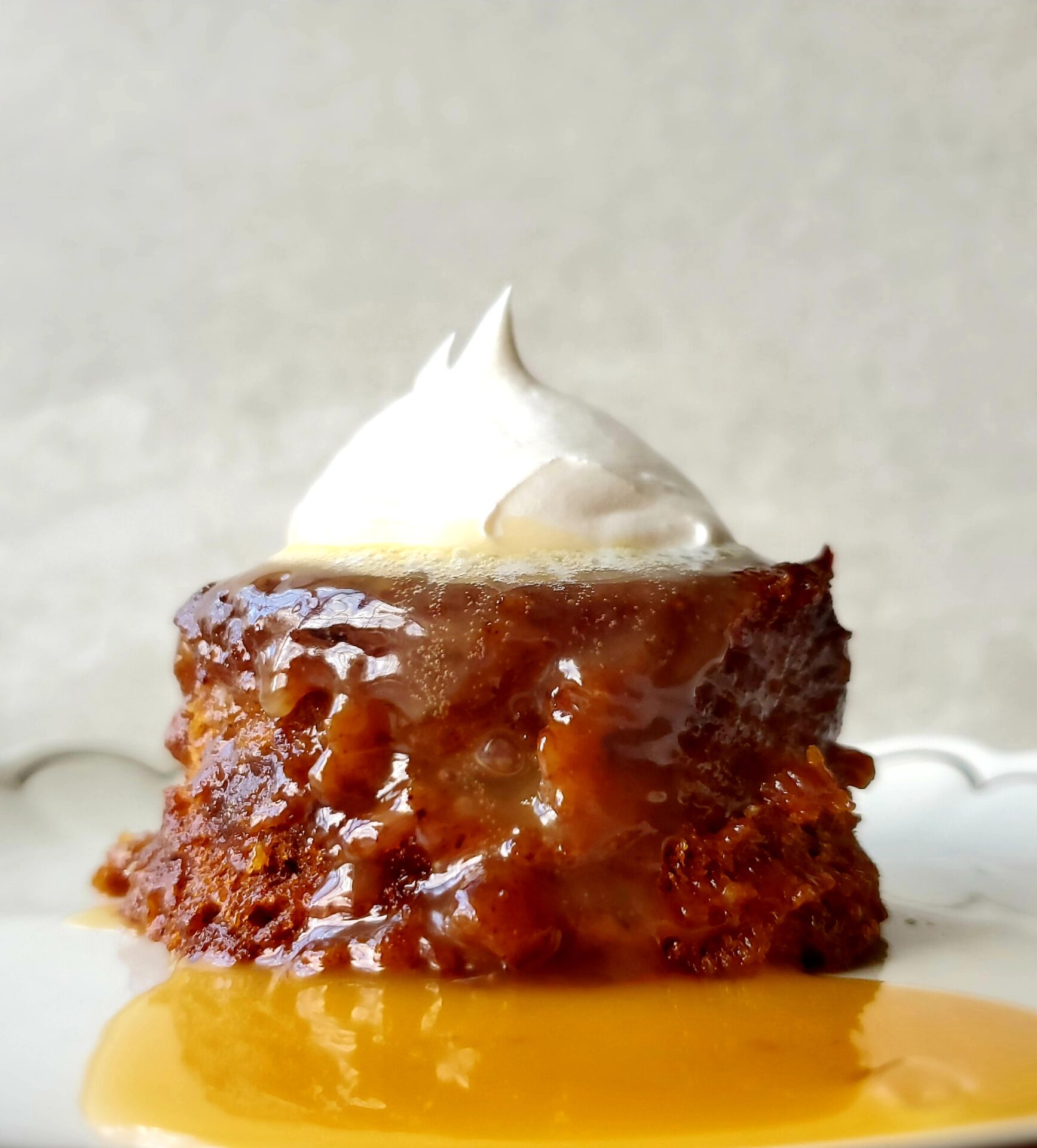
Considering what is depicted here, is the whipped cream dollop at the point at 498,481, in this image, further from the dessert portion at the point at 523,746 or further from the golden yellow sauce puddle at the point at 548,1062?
the golden yellow sauce puddle at the point at 548,1062

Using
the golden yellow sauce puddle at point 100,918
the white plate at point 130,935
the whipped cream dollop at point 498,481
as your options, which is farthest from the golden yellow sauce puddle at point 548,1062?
the whipped cream dollop at point 498,481

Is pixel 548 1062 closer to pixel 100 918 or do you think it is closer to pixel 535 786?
pixel 535 786

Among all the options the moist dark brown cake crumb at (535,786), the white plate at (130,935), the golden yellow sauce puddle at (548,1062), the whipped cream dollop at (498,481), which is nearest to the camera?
the golden yellow sauce puddle at (548,1062)

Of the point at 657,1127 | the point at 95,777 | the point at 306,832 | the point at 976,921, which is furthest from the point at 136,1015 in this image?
the point at 95,777

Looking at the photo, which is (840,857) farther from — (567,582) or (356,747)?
(356,747)

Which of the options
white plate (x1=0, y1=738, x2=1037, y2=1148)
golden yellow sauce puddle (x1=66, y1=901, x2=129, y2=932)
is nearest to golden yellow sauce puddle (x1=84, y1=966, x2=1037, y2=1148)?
white plate (x1=0, y1=738, x2=1037, y2=1148)

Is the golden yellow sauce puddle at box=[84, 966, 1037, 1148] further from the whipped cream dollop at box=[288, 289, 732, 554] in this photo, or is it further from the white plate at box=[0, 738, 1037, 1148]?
the whipped cream dollop at box=[288, 289, 732, 554]

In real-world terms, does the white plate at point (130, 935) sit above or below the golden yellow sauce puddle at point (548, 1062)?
above
